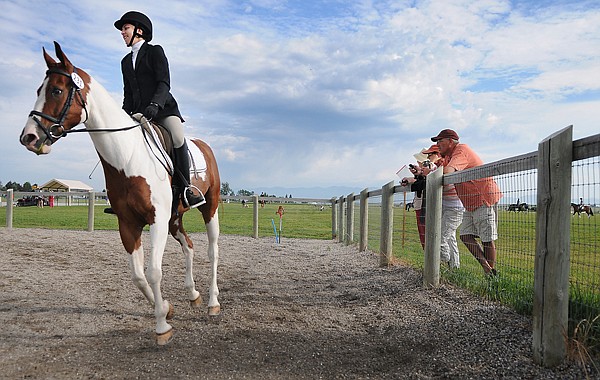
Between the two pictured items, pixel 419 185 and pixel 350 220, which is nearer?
pixel 419 185

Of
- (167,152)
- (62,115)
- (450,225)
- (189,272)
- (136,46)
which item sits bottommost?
(189,272)

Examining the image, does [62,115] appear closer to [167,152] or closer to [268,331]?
[167,152]

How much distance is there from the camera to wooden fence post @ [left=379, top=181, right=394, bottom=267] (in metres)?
8.20

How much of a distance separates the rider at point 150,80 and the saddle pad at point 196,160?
0.31m

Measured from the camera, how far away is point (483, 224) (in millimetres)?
5695

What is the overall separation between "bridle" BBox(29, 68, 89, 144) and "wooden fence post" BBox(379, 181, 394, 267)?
5.46 meters

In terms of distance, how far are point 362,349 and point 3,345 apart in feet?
9.98

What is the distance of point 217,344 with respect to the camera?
420 centimetres

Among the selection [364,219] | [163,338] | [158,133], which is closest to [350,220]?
[364,219]

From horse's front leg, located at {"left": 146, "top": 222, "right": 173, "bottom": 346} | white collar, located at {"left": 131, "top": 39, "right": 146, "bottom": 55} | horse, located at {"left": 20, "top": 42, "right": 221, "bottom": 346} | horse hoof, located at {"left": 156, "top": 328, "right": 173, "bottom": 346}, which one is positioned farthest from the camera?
white collar, located at {"left": 131, "top": 39, "right": 146, "bottom": 55}

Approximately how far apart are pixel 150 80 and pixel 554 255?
4.19m

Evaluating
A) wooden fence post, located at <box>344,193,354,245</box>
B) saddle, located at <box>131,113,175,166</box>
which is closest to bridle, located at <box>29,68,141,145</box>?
saddle, located at <box>131,113,175,166</box>

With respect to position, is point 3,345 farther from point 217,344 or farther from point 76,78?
point 76,78

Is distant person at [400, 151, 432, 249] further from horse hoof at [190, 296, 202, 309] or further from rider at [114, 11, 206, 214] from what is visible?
horse hoof at [190, 296, 202, 309]
